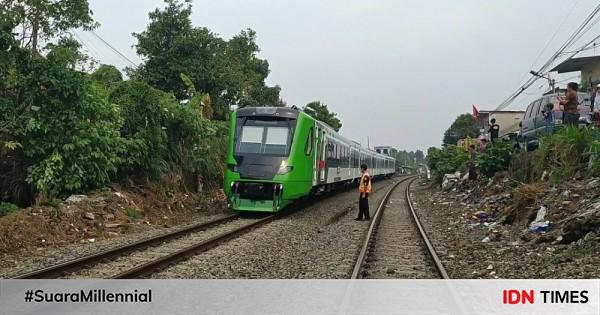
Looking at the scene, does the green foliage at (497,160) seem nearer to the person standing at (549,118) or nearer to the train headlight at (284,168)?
the person standing at (549,118)

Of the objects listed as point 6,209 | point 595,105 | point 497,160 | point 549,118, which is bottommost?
point 6,209

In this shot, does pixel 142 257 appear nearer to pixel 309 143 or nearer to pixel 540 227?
pixel 540 227

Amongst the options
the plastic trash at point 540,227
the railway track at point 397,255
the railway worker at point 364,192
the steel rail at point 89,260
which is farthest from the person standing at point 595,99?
the steel rail at point 89,260

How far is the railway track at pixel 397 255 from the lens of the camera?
24.0 feet

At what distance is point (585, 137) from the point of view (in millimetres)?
11547

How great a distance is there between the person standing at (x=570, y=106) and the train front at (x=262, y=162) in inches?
257

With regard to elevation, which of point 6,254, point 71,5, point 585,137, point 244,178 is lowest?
point 6,254

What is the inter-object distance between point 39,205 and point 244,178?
4.85 m

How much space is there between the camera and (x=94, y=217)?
11.6 m

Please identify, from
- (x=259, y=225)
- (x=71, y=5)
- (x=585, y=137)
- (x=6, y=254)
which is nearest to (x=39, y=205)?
(x=6, y=254)

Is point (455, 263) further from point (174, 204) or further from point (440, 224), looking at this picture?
point (174, 204)

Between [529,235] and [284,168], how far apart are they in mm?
6426

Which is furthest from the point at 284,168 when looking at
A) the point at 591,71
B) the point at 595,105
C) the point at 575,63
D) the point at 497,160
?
the point at 591,71

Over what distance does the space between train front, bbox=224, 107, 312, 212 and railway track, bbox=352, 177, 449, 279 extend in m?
2.51
